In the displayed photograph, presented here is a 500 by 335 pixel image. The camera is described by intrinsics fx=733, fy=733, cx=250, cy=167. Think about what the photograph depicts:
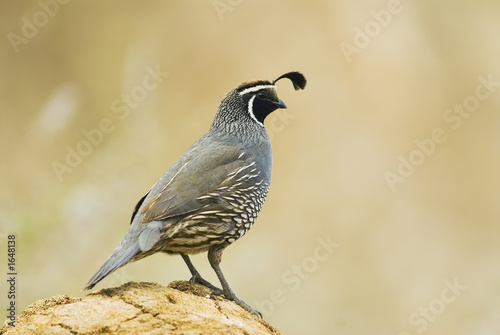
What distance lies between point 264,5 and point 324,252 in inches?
148

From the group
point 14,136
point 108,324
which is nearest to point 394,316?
point 14,136

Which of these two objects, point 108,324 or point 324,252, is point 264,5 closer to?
point 324,252

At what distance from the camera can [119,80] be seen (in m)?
10.3

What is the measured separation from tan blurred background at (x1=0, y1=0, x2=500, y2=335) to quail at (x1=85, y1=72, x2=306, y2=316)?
430cm

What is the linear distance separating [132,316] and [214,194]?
1279 mm

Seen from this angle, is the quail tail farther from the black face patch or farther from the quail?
the black face patch

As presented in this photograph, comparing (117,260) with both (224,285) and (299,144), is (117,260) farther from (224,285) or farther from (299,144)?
(299,144)

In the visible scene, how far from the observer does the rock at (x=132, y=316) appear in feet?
12.5

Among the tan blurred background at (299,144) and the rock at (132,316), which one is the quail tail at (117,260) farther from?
the tan blurred background at (299,144)

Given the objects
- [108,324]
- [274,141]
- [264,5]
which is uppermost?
A: [264,5]

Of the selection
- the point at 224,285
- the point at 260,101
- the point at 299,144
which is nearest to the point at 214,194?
the point at 224,285

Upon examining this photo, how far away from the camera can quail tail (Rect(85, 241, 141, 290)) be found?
4.17 metres

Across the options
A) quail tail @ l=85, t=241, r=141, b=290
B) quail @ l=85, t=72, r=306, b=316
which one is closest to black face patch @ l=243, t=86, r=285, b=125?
quail @ l=85, t=72, r=306, b=316

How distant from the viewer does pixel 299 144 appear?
10.5 meters
